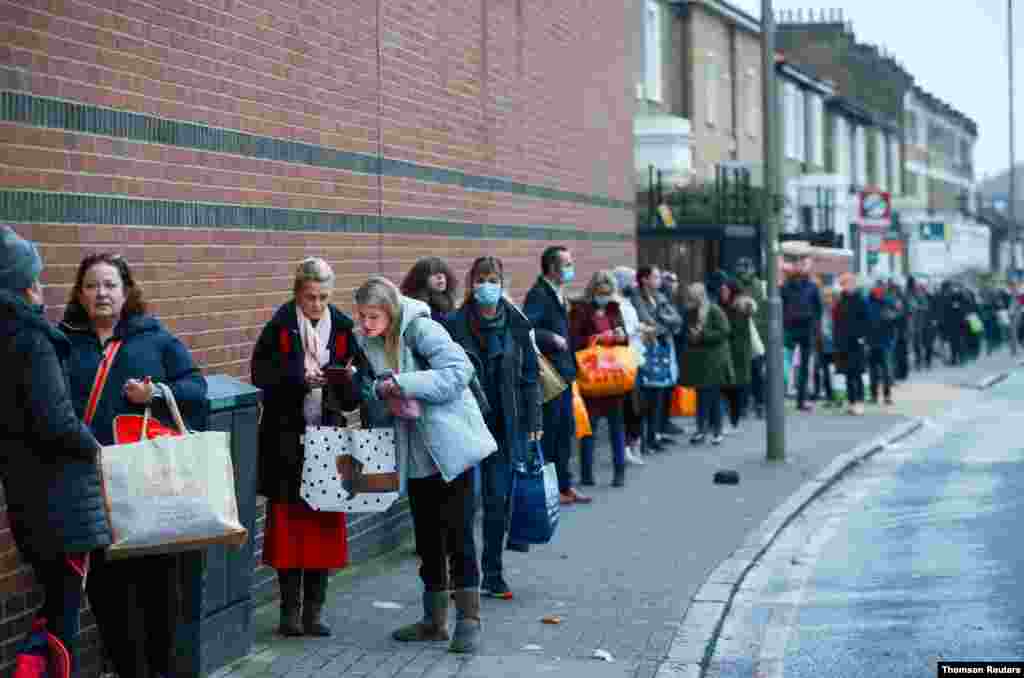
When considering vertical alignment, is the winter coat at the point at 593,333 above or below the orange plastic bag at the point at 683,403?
above

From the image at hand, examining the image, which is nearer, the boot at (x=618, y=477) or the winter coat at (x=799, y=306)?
the boot at (x=618, y=477)

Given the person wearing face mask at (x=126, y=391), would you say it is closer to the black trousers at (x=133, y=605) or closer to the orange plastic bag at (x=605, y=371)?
the black trousers at (x=133, y=605)

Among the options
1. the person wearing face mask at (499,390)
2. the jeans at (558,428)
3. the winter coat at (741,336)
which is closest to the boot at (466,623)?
the person wearing face mask at (499,390)

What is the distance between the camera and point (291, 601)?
8.55m

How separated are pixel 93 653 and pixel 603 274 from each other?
8217mm

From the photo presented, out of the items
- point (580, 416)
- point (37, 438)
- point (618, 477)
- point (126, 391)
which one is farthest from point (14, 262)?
point (618, 477)

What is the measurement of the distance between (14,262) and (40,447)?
2.02 feet

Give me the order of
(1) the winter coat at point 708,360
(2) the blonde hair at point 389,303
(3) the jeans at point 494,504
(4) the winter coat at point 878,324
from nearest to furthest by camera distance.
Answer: (2) the blonde hair at point 389,303 < (3) the jeans at point 494,504 < (1) the winter coat at point 708,360 < (4) the winter coat at point 878,324

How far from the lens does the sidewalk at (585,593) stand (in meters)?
8.04

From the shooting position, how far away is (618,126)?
65.3ft

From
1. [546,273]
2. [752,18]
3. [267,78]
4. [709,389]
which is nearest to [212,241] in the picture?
[267,78]

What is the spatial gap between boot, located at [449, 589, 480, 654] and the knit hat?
2873 mm

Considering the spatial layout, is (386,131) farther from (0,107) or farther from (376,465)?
(0,107)

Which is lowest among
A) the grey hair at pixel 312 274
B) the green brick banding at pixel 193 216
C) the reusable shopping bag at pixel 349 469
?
the reusable shopping bag at pixel 349 469
